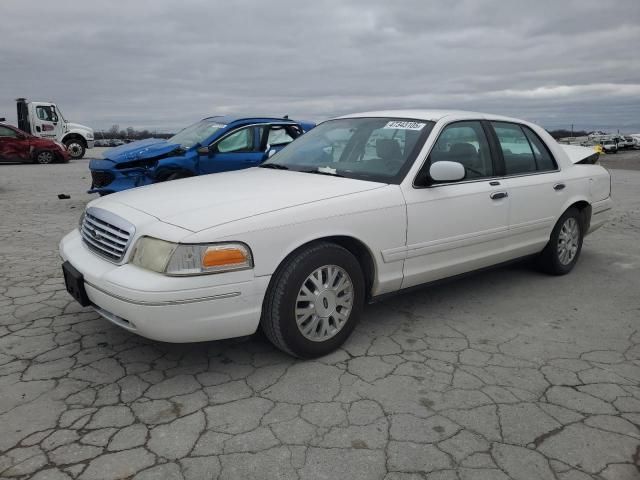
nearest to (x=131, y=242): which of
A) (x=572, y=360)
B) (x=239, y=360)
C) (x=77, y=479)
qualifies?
(x=239, y=360)

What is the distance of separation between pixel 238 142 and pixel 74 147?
1730cm

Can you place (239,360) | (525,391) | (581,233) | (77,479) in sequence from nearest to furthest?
(77,479), (525,391), (239,360), (581,233)

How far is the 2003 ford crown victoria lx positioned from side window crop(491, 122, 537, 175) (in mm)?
14

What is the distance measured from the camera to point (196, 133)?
9.20 meters

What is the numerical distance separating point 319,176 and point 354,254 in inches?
25.6

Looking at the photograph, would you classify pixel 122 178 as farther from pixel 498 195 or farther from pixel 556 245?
pixel 556 245

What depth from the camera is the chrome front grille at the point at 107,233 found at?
3.12 m

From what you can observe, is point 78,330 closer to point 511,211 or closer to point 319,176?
point 319,176

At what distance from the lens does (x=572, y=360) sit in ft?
11.2

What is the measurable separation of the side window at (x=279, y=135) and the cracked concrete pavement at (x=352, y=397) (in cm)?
495

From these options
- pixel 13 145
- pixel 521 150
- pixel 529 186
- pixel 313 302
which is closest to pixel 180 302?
pixel 313 302

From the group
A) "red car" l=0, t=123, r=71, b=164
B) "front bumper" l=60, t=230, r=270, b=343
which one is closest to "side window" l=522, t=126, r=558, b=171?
"front bumper" l=60, t=230, r=270, b=343

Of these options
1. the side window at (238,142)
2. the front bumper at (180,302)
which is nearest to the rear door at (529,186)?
the front bumper at (180,302)

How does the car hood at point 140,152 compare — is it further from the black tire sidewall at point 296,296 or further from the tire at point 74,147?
the tire at point 74,147
